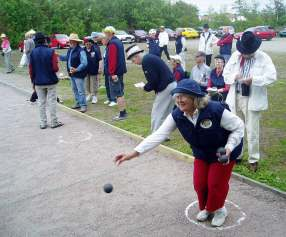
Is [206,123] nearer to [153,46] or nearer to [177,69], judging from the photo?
[177,69]

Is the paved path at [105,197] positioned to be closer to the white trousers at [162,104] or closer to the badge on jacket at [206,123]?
the white trousers at [162,104]

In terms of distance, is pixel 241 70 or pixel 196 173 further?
pixel 241 70

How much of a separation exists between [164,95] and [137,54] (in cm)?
87

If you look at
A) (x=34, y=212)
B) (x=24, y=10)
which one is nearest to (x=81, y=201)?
(x=34, y=212)

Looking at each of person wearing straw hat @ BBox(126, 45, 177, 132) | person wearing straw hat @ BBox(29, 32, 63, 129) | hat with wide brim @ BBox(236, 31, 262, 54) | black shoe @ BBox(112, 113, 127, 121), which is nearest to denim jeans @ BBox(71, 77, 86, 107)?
person wearing straw hat @ BBox(29, 32, 63, 129)

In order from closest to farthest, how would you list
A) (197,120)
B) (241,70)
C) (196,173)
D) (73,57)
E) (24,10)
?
(197,120), (196,173), (241,70), (73,57), (24,10)

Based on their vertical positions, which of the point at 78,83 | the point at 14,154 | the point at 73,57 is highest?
the point at 73,57

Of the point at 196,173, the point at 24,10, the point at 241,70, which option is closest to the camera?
the point at 196,173

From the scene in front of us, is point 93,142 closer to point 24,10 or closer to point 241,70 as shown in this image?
point 241,70

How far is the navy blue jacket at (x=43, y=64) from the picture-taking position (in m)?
9.48

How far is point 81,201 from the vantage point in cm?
593

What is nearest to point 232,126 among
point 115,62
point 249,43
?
point 249,43

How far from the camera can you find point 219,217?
16.5ft

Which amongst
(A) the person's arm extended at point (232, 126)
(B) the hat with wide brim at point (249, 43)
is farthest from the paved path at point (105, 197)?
(B) the hat with wide brim at point (249, 43)
